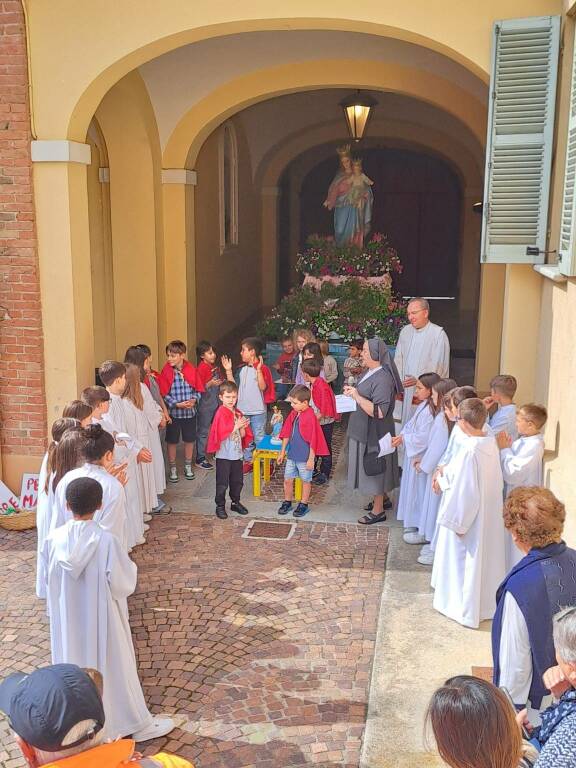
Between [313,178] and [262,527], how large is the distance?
614 inches

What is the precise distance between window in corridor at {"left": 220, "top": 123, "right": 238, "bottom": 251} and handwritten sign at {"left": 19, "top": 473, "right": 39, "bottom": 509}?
811cm

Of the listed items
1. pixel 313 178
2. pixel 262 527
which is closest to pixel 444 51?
pixel 262 527

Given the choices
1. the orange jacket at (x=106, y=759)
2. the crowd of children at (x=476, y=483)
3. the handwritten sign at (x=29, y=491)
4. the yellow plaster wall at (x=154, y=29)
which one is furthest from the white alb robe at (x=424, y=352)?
the orange jacket at (x=106, y=759)

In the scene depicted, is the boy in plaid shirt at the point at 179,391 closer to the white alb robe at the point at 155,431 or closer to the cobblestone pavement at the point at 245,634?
the white alb robe at the point at 155,431

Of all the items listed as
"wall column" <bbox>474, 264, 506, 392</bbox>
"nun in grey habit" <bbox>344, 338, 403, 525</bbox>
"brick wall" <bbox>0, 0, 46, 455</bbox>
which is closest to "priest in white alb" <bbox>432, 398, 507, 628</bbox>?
"nun in grey habit" <bbox>344, 338, 403, 525</bbox>

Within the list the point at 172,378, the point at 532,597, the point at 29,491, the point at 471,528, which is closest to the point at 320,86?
the point at 172,378

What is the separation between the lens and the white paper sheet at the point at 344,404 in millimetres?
7819

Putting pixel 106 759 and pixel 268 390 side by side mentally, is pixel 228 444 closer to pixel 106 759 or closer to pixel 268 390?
pixel 268 390

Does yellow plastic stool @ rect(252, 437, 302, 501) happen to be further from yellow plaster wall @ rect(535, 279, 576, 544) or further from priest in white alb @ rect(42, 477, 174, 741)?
priest in white alb @ rect(42, 477, 174, 741)

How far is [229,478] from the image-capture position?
7590mm

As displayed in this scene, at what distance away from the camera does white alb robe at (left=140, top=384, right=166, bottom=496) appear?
7.34m

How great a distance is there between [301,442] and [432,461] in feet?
4.90

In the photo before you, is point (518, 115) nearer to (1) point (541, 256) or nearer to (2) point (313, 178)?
(1) point (541, 256)

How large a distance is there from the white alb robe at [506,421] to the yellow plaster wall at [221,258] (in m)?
5.71
